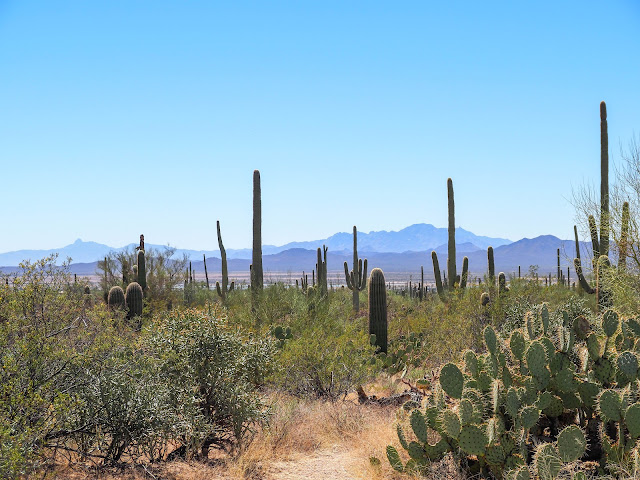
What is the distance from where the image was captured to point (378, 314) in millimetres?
14930

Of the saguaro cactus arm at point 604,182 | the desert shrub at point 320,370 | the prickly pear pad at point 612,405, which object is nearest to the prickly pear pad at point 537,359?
the prickly pear pad at point 612,405

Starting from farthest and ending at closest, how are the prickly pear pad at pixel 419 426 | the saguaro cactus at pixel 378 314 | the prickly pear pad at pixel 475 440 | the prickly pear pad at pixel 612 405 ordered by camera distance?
the saguaro cactus at pixel 378 314 < the prickly pear pad at pixel 419 426 < the prickly pear pad at pixel 475 440 < the prickly pear pad at pixel 612 405

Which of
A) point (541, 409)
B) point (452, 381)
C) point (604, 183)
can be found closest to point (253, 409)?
point (452, 381)

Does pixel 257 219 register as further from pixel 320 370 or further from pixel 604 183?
pixel 604 183

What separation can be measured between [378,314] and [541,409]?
9232mm

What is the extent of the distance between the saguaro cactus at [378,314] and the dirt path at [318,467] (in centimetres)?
765

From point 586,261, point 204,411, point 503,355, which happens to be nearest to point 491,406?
point 503,355

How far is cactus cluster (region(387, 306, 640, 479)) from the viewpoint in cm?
536

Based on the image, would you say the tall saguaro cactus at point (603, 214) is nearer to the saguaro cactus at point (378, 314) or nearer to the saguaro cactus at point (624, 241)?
the saguaro cactus at point (624, 241)

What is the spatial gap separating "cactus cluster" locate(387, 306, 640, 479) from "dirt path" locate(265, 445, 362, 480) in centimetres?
70

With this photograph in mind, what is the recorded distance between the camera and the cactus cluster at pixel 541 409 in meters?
5.36

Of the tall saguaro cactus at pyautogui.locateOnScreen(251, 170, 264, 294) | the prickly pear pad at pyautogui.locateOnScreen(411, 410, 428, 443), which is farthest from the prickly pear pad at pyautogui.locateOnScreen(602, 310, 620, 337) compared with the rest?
the tall saguaro cactus at pyautogui.locateOnScreen(251, 170, 264, 294)

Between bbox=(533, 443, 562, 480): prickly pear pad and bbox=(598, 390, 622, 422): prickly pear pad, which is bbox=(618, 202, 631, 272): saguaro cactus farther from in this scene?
bbox=(533, 443, 562, 480): prickly pear pad

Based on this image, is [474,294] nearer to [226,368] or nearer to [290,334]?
[290,334]
